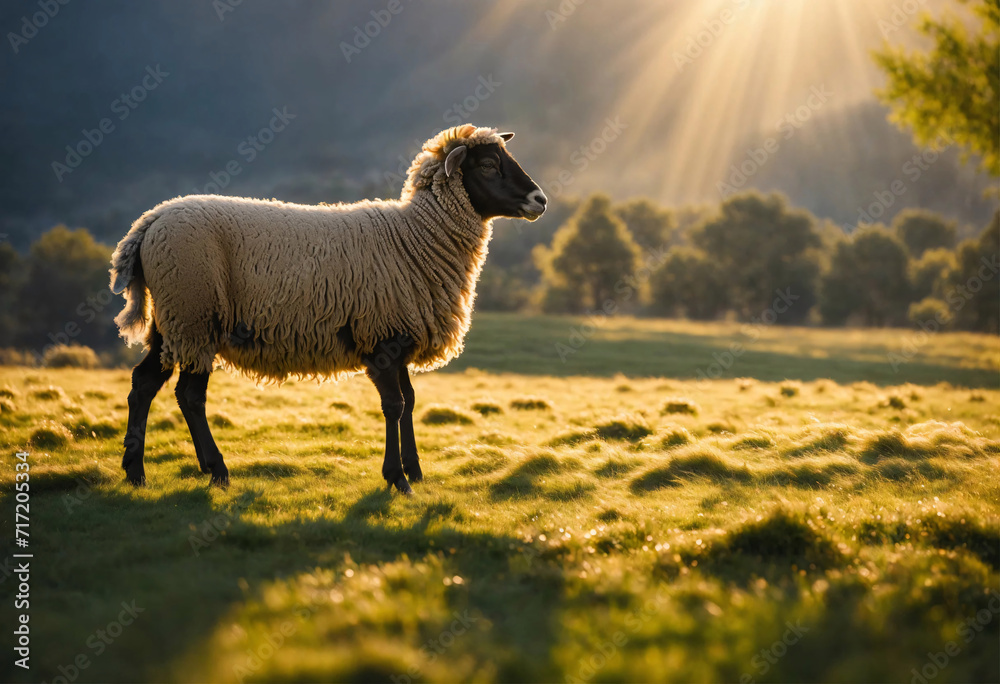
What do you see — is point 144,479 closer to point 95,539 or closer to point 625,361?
point 95,539

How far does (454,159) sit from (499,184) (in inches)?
27.6

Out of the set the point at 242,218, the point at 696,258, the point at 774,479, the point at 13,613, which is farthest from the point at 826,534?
the point at 696,258

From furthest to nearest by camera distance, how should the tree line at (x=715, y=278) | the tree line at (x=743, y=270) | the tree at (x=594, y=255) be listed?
1. the tree line at (x=743, y=270)
2. the tree at (x=594, y=255)
3. the tree line at (x=715, y=278)

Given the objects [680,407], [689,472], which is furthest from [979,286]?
[689,472]

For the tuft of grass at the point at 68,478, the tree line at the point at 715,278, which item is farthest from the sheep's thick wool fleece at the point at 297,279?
the tree line at the point at 715,278

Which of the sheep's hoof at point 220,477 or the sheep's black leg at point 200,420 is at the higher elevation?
the sheep's black leg at point 200,420

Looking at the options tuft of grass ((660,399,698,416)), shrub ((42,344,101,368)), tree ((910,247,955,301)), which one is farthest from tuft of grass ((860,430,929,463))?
tree ((910,247,955,301))

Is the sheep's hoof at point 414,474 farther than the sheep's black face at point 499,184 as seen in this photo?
No

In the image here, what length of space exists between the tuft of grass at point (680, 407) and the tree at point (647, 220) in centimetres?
7774

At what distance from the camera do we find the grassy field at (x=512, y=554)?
3594 millimetres

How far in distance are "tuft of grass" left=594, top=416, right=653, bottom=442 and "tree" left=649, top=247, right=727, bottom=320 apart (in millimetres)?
62616

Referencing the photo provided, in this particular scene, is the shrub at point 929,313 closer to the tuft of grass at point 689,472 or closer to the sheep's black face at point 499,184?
the tuft of grass at point 689,472

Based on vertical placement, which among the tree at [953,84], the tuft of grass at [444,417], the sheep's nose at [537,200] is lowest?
the tuft of grass at [444,417]

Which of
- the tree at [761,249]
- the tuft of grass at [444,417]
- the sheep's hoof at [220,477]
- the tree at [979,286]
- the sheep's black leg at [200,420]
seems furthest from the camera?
the tree at [761,249]
